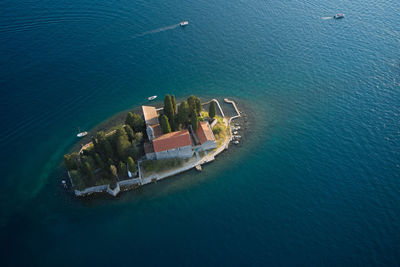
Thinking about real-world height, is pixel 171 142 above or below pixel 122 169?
above

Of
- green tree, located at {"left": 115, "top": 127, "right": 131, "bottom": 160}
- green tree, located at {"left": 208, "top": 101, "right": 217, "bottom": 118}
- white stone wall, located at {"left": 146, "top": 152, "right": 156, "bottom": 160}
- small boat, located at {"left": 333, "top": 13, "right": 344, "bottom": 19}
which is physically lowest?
white stone wall, located at {"left": 146, "top": 152, "right": 156, "bottom": 160}

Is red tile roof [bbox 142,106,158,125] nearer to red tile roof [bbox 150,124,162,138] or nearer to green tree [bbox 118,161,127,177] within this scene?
red tile roof [bbox 150,124,162,138]

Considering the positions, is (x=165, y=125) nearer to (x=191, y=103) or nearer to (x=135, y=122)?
(x=135, y=122)

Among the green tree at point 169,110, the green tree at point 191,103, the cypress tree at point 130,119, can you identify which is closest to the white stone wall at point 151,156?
the green tree at point 169,110

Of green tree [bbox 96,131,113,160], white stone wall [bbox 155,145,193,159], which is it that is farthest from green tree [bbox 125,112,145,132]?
white stone wall [bbox 155,145,193,159]

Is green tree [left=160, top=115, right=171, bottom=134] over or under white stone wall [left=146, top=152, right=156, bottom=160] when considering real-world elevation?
over

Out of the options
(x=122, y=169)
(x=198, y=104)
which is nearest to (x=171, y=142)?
(x=122, y=169)

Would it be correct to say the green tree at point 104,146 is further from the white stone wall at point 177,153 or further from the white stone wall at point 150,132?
the white stone wall at point 177,153
